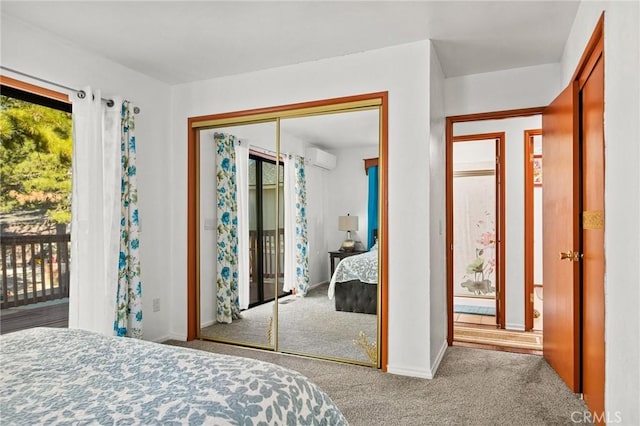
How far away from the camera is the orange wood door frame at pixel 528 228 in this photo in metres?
4.39

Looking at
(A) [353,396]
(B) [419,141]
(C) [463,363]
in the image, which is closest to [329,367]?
(A) [353,396]

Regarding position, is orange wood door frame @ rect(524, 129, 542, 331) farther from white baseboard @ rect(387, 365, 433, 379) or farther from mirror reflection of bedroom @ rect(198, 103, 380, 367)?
mirror reflection of bedroom @ rect(198, 103, 380, 367)

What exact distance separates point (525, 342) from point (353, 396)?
7.17ft

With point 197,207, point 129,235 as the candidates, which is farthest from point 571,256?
point 129,235

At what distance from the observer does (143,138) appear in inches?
148

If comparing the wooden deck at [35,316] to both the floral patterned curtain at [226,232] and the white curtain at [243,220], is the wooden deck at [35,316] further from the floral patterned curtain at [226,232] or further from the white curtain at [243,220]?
the white curtain at [243,220]

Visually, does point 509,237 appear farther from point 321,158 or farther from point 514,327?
point 321,158

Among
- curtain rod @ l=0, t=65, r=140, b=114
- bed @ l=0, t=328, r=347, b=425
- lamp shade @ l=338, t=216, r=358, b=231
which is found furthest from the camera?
lamp shade @ l=338, t=216, r=358, b=231

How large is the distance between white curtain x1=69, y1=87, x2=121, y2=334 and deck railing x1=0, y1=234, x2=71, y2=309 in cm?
18

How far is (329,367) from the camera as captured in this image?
128 inches

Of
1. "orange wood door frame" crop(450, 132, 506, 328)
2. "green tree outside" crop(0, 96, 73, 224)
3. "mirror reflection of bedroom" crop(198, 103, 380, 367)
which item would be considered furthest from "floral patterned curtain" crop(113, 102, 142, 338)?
Result: "orange wood door frame" crop(450, 132, 506, 328)

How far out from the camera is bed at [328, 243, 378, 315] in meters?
3.38

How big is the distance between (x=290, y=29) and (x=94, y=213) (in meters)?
2.05
